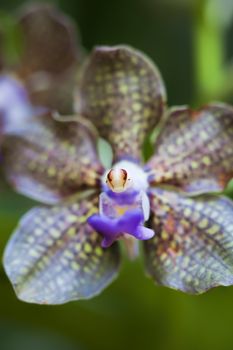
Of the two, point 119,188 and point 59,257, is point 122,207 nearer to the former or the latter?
point 119,188

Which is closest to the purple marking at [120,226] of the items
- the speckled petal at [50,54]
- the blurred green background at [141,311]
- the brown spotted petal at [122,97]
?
the brown spotted petal at [122,97]

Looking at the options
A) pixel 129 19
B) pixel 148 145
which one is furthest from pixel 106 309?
pixel 129 19

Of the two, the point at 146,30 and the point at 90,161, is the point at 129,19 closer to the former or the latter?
the point at 146,30

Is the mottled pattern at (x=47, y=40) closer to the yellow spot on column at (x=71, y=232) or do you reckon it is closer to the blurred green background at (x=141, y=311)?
the blurred green background at (x=141, y=311)

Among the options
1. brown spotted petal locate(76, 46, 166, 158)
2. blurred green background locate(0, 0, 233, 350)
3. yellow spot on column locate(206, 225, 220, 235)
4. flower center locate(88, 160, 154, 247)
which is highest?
brown spotted petal locate(76, 46, 166, 158)

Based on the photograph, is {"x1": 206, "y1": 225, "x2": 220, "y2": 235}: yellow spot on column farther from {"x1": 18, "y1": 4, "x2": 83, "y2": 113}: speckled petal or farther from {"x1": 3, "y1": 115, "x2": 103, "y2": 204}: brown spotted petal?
{"x1": 18, "y1": 4, "x2": 83, "y2": 113}: speckled petal

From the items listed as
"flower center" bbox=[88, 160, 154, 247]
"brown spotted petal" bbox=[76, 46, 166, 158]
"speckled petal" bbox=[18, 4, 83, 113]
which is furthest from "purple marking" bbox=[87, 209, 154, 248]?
"speckled petal" bbox=[18, 4, 83, 113]
